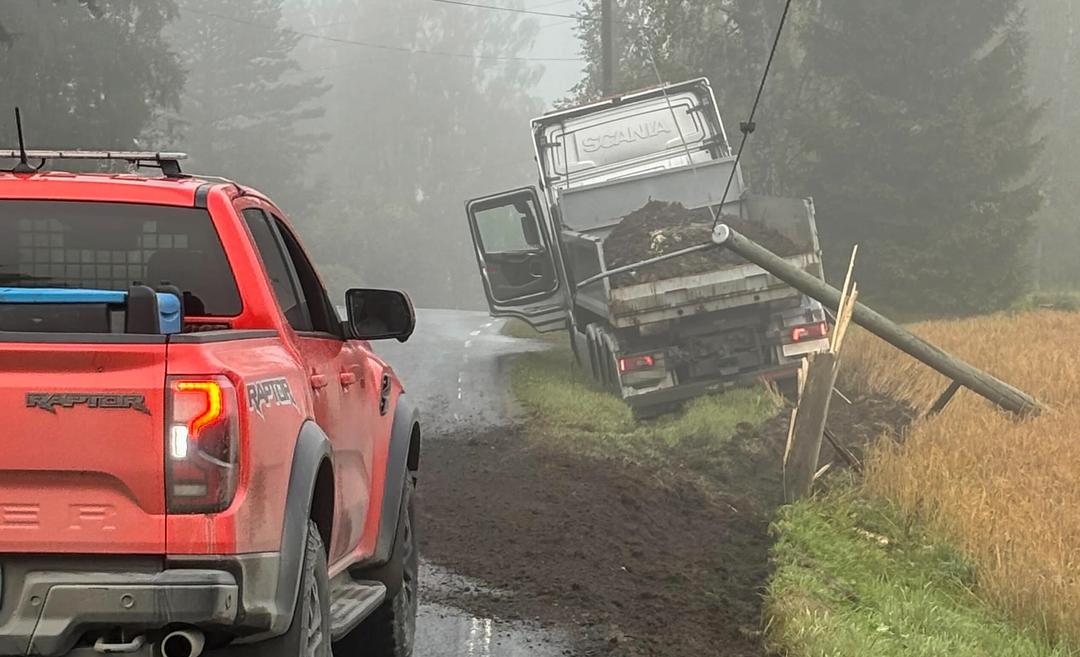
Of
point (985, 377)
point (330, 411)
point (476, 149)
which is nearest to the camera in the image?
point (330, 411)

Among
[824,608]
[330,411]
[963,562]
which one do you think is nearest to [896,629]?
[824,608]

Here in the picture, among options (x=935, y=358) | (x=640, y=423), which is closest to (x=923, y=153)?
(x=640, y=423)

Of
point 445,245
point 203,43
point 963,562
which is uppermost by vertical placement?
point 203,43

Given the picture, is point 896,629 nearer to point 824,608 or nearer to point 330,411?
point 824,608

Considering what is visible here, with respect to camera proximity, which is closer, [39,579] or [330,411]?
[39,579]

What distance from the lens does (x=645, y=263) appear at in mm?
14195

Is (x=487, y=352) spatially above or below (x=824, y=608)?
below

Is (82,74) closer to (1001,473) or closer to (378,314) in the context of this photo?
(1001,473)

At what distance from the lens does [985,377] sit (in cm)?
1242

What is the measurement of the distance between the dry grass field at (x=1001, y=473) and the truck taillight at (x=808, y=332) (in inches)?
27.5

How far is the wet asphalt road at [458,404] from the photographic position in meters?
6.73

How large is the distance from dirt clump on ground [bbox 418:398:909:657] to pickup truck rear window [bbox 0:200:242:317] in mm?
3013

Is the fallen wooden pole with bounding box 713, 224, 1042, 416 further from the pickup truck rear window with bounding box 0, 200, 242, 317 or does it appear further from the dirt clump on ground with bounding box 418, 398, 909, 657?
the pickup truck rear window with bounding box 0, 200, 242, 317

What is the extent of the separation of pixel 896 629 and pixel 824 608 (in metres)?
0.43
